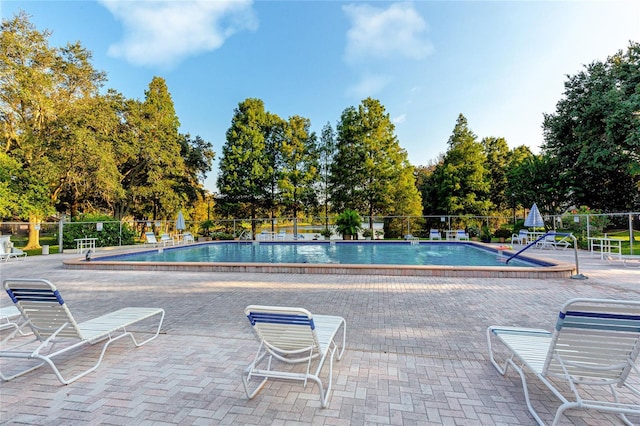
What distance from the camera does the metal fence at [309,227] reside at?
13901 mm

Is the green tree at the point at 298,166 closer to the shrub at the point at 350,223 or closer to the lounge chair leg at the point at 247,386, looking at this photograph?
the shrub at the point at 350,223

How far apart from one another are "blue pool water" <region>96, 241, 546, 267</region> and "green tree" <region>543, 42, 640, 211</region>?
838 centimetres

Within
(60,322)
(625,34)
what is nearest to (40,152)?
(60,322)

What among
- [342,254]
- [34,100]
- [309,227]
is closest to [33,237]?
[34,100]

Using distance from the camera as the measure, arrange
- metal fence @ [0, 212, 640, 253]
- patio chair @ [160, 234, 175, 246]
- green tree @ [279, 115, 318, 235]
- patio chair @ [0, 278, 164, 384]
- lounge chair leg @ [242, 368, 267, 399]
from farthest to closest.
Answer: green tree @ [279, 115, 318, 235], patio chair @ [160, 234, 175, 246], metal fence @ [0, 212, 640, 253], patio chair @ [0, 278, 164, 384], lounge chair leg @ [242, 368, 267, 399]

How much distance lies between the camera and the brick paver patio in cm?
204

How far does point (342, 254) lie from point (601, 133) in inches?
600

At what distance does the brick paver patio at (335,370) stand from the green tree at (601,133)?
1264 centimetres

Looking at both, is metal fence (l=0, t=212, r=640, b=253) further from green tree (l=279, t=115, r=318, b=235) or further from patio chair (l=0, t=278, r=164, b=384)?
patio chair (l=0, t=278, r=164, b=384)

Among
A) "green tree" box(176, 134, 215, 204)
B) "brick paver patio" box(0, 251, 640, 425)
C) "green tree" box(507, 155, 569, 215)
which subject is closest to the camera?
"brick paver patio" box(0, 251, 640, 425)

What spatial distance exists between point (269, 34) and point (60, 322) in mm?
14201

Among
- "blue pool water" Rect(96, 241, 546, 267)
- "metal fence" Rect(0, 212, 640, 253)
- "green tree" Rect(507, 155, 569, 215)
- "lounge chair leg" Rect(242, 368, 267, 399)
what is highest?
"green tree" Rect(507, 155, 569, 215)

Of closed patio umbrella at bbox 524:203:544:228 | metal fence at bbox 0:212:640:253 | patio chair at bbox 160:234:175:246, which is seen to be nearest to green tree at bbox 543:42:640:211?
metal fence at bbox 0:212:640:253

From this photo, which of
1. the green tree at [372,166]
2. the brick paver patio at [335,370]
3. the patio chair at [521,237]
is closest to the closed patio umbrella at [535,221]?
the patio chair at [521,237]
